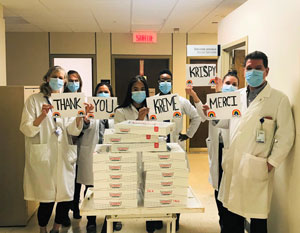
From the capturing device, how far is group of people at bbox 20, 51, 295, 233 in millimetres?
1932

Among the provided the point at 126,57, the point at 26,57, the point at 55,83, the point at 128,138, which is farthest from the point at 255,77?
the point at 26,57

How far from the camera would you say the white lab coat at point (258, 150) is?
187 centimetres

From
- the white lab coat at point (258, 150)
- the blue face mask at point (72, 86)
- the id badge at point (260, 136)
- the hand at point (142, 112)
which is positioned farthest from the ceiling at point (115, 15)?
the id badge at point (260, 136)

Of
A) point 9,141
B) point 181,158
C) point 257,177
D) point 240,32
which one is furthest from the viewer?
point 240,32

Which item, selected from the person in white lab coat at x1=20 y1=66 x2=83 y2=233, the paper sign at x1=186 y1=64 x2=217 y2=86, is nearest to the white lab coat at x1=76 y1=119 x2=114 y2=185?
the person in white lab coat at x1=20 y1=66 x2=83 y2=233

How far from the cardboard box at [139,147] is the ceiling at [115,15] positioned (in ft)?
8.76

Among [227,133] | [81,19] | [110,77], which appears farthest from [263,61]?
[110,77]

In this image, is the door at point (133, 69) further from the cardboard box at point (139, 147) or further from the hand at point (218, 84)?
the cardboard box at point (139, 147)

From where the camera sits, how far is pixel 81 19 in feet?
15.7

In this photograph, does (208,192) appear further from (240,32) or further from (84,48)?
(84,48)

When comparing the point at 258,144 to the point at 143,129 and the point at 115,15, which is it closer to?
the point at 143,129

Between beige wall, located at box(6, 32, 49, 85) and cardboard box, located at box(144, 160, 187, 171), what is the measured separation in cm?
500

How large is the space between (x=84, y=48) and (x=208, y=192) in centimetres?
393

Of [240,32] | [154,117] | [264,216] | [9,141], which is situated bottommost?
[264,216]
